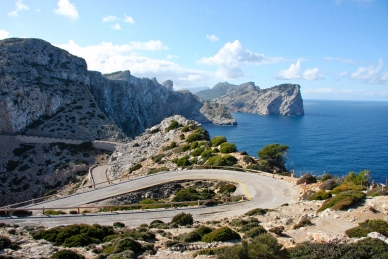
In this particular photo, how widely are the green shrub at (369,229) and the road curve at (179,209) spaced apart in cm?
986

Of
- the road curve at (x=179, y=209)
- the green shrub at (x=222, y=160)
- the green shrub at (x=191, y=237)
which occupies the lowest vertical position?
the road curve at (x=179, y=209)

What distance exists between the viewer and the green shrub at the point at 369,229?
14678 millimetres

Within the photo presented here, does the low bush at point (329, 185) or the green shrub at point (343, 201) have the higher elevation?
the green shrub at point (343, 201)

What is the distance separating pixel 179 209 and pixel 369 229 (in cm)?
1464

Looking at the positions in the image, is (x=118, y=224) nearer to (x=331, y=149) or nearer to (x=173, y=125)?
(x=173, y=125)

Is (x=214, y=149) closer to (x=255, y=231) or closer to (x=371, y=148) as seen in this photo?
(x=255, y=231)

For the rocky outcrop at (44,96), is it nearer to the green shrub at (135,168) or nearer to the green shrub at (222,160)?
the green shrub at (135,168)

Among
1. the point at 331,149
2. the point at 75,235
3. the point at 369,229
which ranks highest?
the point at 369,229

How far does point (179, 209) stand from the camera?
1000 inches

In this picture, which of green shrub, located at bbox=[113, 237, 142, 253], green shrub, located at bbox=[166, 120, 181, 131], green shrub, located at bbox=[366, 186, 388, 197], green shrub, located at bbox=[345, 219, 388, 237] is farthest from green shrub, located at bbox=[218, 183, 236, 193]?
green shrub, located at bbox=[166, 120, 181, 131]

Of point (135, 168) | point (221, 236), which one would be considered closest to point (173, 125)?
point (135, 168)

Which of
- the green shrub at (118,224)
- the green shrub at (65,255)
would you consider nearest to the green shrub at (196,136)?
the green shrub at (118,224)

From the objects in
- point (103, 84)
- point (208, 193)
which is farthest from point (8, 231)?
point (103, 84)

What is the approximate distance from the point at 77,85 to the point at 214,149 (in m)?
82.1
